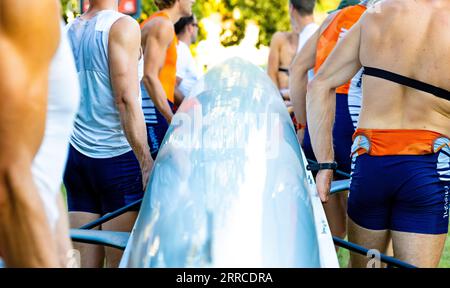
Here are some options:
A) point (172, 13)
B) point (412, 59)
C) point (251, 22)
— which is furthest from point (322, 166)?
point (251, 22)

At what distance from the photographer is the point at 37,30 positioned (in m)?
1.46

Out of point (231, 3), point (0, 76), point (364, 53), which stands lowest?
point (231, 3)

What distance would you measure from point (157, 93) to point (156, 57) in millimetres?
231

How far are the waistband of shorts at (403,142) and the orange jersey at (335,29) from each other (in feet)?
4.62

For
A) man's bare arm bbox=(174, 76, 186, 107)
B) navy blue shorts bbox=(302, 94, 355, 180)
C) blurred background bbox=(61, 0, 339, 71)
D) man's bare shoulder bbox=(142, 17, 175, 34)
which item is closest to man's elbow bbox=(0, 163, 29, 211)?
navy blue shorts bbox=(302, 94, 355, 180)

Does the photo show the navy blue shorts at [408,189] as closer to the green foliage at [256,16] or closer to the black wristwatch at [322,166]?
the black wristwatch at [322,166]

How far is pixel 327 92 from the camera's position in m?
3.33

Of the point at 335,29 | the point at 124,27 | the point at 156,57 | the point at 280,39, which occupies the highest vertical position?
the point at 124,27

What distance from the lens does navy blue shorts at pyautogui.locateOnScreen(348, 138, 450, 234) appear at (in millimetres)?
3041

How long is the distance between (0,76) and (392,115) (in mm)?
1877

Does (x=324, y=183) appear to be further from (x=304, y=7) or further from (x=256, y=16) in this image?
(x=256, y=16)
